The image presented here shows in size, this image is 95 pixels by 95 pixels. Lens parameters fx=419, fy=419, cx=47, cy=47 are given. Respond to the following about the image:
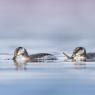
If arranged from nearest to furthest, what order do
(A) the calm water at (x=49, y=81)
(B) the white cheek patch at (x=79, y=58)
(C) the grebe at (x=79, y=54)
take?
(A) the calm water at (x=49, y=81) < (C) the grebe at (x=79, y=54) < (B) the white cheek patch at (x=79, y=58)

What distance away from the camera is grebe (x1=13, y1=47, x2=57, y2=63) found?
6852 mm

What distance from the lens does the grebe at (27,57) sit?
270 inches

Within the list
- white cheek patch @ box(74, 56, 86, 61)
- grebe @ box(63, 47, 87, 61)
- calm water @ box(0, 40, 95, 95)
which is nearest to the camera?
calm water @ box(0, 40, 95, 95)

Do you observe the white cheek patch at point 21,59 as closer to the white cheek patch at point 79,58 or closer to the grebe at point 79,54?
the grebe at point 79,54

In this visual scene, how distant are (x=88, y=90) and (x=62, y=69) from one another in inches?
78.3

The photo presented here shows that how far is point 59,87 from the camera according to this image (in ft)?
14.4

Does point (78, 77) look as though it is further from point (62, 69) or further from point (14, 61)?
point (14, 61)

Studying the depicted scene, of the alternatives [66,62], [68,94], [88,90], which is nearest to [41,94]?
[68,94]

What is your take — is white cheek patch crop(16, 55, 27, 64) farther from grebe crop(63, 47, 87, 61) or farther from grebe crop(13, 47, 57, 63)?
grebe crop(63, 47, 87, 61)

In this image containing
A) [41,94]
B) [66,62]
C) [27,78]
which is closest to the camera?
[41,94]

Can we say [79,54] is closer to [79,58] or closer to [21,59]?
[79,58]

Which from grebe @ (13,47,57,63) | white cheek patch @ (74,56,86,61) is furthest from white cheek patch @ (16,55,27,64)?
white cheek patch @ (74,56,86,61)

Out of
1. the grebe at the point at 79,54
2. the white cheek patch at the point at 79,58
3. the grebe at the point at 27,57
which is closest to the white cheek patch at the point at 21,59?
the grebe at the point at 27,57

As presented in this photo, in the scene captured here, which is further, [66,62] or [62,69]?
[66,62]
